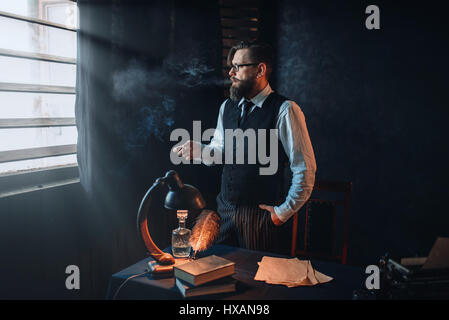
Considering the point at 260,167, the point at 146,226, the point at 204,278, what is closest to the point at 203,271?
the point at 204,278

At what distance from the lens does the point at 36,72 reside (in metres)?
2.15

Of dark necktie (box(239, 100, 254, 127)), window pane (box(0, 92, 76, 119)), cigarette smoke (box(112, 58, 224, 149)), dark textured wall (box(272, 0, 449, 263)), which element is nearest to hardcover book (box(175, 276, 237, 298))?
dark necktie (box(239, 100, 254, 127))

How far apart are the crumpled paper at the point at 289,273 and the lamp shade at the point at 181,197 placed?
16.1 inches

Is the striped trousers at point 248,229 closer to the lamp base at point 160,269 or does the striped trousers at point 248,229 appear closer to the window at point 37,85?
the lamp base at point 160,269

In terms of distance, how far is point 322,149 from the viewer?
10.4ft

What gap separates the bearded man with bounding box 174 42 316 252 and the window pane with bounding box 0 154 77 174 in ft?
2.91

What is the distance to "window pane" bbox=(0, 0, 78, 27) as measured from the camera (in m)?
1.98

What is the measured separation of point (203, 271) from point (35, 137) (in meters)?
1.58

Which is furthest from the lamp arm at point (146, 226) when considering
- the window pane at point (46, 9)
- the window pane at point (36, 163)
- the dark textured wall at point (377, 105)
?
the dark textured wall at point (377, 105)

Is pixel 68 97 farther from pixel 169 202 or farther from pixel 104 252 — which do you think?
pixel 169 202

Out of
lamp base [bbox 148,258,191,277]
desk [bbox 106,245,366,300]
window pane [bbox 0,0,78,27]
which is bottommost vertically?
desk [bbox 106,245,366,300]

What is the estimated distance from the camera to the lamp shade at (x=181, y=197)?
1.33 metres

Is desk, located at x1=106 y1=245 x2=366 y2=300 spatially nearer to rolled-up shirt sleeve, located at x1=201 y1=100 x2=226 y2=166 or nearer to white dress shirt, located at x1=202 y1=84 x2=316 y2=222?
white dress shirt, located at x1=202 y1=84 x2=316 y2=222

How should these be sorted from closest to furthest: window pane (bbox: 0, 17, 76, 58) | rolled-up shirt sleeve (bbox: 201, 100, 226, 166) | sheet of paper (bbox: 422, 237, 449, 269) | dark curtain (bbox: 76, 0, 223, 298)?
sheet of paper (bbox: 422, 237, 449, 269)
window pane (bbox: 0, 17, 76, 58)
dark curtain (bbox: 76, 0, 223, 298)
rolled-up shirt sleeve (bbox: 201, 100, 226, 166)
